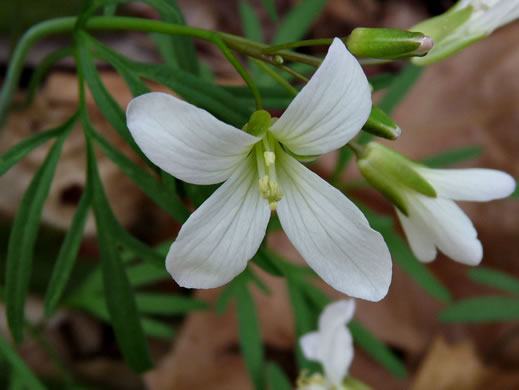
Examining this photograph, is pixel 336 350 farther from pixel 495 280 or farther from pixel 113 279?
pixel 495 280

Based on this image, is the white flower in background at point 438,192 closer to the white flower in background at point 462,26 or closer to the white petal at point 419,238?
the white petal at point 419,238

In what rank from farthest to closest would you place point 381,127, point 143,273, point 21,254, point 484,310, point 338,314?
point 484,310 < point 143,273 < point 338,314 < point 21,254 < point 381,127

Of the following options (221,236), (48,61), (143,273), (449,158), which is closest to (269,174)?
(221,236)

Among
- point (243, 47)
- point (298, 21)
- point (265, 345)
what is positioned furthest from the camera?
point (265, 345)

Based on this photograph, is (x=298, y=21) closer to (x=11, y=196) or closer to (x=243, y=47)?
(x=243, y=47)

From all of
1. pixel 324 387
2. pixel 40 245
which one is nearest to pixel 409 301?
pixel 324 387

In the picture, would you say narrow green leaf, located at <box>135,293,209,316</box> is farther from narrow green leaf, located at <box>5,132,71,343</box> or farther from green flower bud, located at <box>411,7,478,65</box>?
green flower bud, located at <box>411,7,478,65</box>
